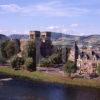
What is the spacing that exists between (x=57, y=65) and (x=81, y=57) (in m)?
6.88

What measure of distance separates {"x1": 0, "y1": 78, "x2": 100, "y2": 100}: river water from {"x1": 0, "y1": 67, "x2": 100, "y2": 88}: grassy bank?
509 cm

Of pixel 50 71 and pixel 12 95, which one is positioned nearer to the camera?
pixel 12 95

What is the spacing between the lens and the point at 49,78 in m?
92.1

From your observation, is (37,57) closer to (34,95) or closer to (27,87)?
(27,87)

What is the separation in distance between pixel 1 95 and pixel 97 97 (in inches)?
652

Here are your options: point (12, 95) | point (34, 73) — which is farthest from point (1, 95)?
point (34, 73)

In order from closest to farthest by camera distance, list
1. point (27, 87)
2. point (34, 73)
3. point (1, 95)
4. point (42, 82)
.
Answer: point (1, 95) → point (27, 87) → point (42, 82) → point (34, 73)

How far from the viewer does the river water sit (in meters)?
68.0

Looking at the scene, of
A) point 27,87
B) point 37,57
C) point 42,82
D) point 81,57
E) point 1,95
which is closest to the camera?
point 1,95

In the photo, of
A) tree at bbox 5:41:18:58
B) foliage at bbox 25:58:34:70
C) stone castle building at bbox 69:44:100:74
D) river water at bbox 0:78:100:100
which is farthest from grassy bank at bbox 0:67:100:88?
tree at bbox 5:41:18:58

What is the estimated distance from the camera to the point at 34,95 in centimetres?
6956

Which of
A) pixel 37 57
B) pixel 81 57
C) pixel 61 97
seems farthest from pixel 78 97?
pixel 37 57

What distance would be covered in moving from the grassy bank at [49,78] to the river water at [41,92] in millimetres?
5090

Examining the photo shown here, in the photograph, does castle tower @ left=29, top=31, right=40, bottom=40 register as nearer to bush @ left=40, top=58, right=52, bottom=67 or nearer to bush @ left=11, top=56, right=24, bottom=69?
bush @ left=40, top=58, right=52, bottom=67
